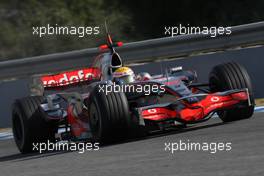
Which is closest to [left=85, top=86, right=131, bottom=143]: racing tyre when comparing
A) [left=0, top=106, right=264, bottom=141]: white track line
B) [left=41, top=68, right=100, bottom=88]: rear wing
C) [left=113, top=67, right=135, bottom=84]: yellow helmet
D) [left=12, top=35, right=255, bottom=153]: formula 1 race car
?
[left=12, top=35, right=255, bottom=153]: formula 1 race car

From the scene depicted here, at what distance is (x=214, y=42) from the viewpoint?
15109 mm

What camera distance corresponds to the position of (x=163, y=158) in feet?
26.5

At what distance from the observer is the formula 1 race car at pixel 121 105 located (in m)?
9.67

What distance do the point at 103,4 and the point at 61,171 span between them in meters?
17.8

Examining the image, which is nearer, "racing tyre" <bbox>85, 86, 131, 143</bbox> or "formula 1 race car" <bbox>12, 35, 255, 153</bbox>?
"racing tyre" <bbox>85, 86, 131, 143</bbox>

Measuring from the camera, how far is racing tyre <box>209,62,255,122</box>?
1053cm

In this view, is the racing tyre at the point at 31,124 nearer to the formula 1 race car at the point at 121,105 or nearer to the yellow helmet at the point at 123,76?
the formula 1 race car at the point at 121,105

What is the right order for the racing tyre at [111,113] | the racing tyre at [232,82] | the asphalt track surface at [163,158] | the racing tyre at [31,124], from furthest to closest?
1. the racing tyre at [31,124]
2. the racing tyre at [232,82]
3. the racing tyre at [111,113]
4. the asphalt track surface at [163,158]

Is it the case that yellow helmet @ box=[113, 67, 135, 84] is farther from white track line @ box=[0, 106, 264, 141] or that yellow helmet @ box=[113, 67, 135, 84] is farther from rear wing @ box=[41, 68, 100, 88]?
white track line @ box=[0, 106, 264, 141]

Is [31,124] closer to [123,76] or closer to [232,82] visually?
[123,76]

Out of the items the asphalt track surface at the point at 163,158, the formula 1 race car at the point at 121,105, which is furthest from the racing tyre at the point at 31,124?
the asphalt track surface at the point at 163,158

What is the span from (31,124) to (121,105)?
1.80 metres

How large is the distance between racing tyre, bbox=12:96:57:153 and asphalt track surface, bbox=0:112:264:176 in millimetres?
245

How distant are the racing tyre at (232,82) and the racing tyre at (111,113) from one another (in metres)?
1.58
